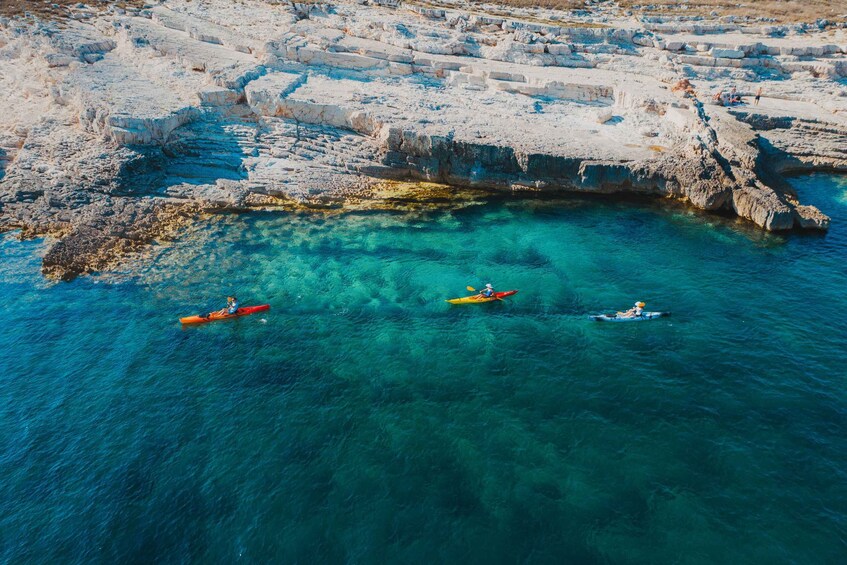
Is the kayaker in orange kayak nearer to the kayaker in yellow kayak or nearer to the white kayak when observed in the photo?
the kayaker in yellow kayak

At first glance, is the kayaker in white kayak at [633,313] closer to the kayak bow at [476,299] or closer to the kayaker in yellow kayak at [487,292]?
the kayak bow at [476,299]

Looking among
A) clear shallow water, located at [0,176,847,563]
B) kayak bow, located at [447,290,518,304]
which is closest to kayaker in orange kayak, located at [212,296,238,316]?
clear shallow water, located at [0,176,847,563]

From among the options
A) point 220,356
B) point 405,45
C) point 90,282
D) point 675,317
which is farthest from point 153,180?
point 675,317

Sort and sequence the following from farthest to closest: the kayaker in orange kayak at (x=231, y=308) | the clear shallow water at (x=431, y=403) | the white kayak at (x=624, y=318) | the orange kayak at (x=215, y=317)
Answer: the kayaker in orange kayak at (x=231, y=308)
the orange kayak at (x=215, y=317)
the white kayak at (x=624, y=318)
the clear shallow water at (x=431, y=403)

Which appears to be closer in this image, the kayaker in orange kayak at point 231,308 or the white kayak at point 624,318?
the white kayak at point 624,318

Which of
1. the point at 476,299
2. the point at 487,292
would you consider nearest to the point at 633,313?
the point at 487,292

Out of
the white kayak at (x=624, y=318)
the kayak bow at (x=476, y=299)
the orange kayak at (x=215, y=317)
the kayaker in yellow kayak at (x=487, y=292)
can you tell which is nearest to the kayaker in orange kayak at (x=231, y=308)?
the orange kayak at (x=215, y=317)

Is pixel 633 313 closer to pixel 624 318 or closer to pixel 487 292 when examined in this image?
pixel 624 318
